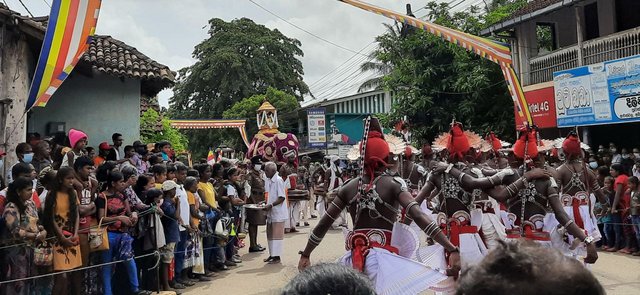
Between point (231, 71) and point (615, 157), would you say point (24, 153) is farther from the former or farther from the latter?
point (231, 71)

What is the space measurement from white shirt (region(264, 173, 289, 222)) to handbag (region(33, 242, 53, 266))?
4934mm

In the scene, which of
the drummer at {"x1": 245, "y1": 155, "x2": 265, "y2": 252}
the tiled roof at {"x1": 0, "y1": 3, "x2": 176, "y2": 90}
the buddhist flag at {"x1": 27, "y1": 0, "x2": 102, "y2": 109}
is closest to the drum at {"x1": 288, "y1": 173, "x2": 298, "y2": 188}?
the drummer at {"x1": 245, "y1": 155, "x2": 265, "y2": 252}

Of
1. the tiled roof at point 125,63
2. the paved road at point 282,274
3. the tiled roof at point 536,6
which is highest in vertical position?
the tiled roof at point 536,6

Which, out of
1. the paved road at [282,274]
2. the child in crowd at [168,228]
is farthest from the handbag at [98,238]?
the paved road at [282,274]

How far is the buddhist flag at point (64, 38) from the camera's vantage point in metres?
6.76

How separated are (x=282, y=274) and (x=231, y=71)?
32.3 m

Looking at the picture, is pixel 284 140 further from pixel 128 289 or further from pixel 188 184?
pixel 128 289

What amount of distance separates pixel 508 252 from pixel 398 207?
3.65 meters

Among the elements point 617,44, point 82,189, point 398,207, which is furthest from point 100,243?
point 617,44

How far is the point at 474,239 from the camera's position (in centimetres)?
602

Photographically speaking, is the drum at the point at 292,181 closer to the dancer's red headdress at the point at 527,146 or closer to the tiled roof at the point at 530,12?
the dancer's red headdress at the point at 527,146

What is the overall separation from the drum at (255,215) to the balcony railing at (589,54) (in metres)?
9.97

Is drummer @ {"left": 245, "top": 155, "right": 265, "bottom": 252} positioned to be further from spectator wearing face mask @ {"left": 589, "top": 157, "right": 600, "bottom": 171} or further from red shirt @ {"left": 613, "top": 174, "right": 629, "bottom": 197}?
spectator wearing face mask @ {"left": 589, "top": 157, "right": 600, "bottom": 171}

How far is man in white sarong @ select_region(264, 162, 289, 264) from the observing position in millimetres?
10375
